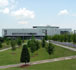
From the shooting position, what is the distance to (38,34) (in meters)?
157

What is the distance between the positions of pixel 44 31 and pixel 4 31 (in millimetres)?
41940

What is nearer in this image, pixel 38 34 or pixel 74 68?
pixel 74 68

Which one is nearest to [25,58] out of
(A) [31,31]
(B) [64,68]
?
(B) [64,68]

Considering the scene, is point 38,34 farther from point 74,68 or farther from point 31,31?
point 74,68

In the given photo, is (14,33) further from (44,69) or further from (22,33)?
(44,69)

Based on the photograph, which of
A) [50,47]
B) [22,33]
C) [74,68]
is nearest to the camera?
[74,68]

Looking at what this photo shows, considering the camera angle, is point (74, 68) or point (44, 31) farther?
point (44, 31)

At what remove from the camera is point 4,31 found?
531ft

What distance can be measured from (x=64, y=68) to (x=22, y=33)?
136583 mm

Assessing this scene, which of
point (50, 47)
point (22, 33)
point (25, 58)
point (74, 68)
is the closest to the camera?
point (74, 68)

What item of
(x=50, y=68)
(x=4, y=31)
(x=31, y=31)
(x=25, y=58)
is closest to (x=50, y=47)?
(x=25, y=58)

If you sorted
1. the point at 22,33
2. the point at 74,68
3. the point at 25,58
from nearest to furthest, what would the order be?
the point at 74,68, the point at 25,58, the point at 22,33

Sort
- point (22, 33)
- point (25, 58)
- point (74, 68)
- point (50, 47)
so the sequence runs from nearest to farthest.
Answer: point (74, 68), point (25, 58), point (50, 47), point (22, 33)

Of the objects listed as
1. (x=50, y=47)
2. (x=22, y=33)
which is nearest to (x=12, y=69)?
(x=50, y=47)
